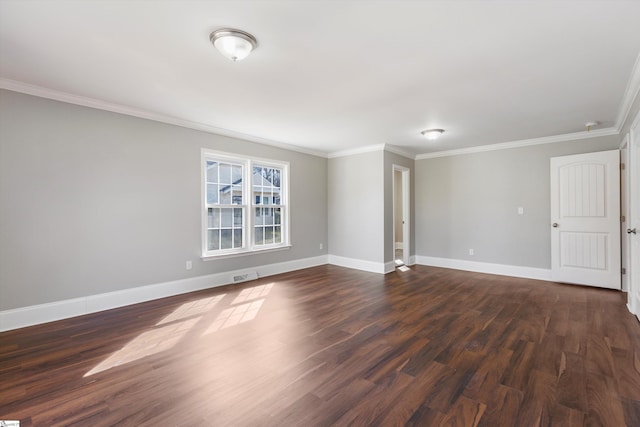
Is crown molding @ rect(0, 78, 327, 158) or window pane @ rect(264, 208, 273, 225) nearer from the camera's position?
crown molding @ rect(0, 78, 327, 158)

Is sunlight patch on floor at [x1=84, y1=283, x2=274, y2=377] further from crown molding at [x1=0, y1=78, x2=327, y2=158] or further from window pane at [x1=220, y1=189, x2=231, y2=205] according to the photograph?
crown molding at [x1=0, y1=78, x2=327, y2=158]

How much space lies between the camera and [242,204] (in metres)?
5.02

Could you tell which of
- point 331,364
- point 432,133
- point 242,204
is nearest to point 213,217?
point 242,204

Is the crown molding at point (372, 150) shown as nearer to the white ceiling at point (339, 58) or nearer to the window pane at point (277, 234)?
the white ceiling at point (339, 58)

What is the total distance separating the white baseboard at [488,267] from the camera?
5.12 m

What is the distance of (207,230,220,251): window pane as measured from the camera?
461 cm

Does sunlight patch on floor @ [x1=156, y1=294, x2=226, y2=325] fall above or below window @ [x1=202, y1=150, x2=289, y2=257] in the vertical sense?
below

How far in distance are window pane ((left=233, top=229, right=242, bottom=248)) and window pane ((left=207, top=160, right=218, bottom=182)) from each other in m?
0.94

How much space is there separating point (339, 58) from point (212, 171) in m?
3.01

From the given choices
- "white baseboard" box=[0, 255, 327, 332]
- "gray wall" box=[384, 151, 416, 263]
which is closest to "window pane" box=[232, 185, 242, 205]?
"white baseboard" box=[0, 255, 327, 332]

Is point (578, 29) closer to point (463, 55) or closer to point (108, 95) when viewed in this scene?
point (463, 55)

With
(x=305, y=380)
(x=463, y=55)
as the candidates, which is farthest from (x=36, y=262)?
(x=463, y=55)

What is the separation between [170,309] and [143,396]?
179cm

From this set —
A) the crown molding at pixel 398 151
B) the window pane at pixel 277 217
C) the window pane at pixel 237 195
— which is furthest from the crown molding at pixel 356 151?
the window pane at pixel 237 195
